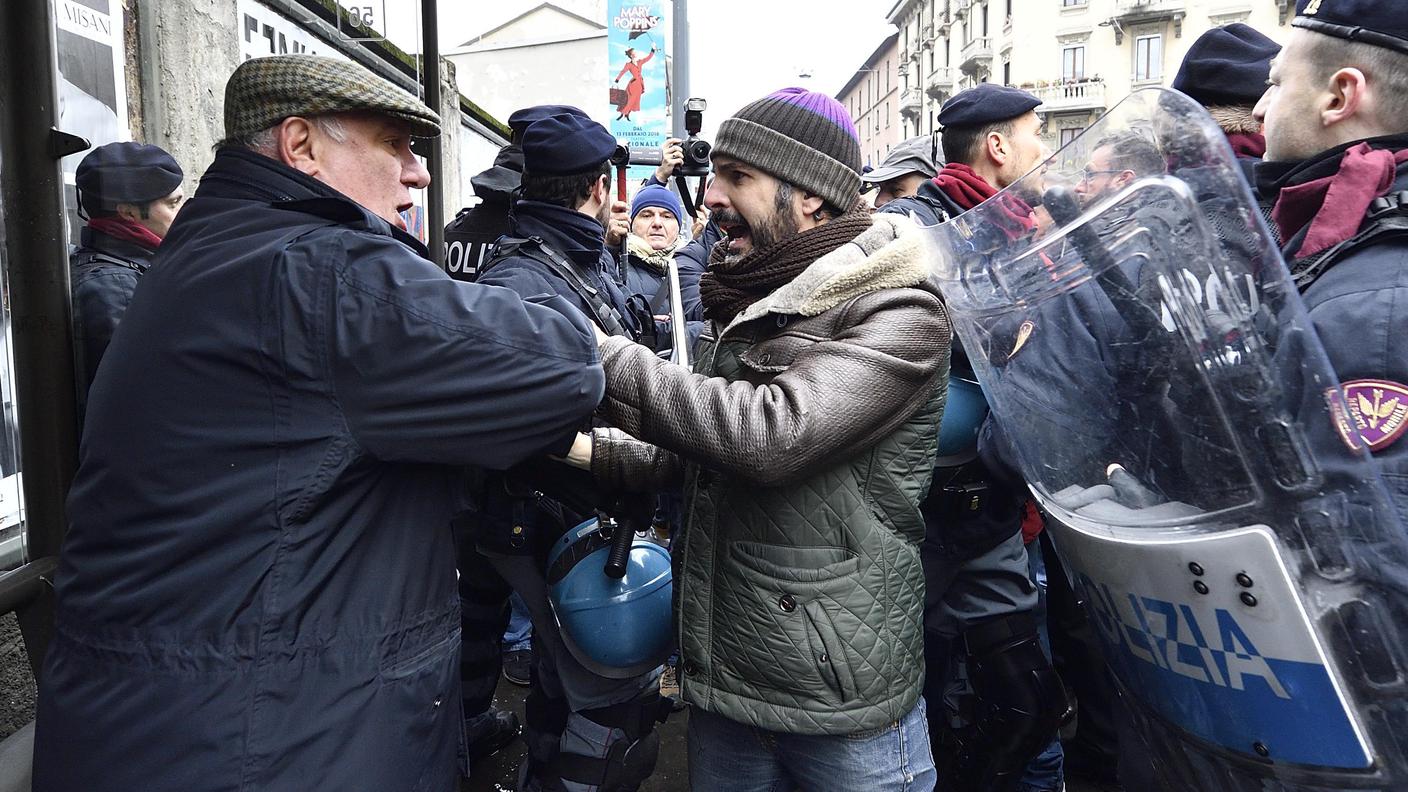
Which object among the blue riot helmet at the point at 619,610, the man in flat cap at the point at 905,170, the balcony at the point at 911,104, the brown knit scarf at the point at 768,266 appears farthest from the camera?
the balcony at the point at 911,104

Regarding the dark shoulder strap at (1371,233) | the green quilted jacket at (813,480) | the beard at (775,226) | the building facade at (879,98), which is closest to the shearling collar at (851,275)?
the green quilted jacket at (813,480)

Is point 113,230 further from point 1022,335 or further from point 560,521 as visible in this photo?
point 1022,335

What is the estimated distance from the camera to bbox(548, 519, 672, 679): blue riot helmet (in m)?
2.12

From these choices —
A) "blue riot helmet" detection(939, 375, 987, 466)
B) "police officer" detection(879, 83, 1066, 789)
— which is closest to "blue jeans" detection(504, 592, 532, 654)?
"police officer" detection(879, 83, 1066, 789)

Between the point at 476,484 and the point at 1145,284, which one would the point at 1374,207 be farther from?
the point at 476,484

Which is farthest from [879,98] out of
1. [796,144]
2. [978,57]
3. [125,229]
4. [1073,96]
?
[796,144]

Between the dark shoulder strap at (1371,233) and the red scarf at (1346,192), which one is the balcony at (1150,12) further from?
the dark shoulder strap at (1371,233)

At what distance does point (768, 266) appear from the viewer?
1.91 metres

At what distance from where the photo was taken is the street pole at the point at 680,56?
1005 centimetres

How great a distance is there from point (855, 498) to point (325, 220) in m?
1.05

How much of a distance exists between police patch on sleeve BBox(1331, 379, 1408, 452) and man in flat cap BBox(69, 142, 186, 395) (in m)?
2.34

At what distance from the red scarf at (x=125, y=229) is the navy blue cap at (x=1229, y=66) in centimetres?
310

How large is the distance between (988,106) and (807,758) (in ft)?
8.57

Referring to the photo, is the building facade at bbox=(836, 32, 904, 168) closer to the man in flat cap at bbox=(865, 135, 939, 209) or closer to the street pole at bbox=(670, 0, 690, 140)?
the street pole at bbox=(670, 0, 690, 140)
